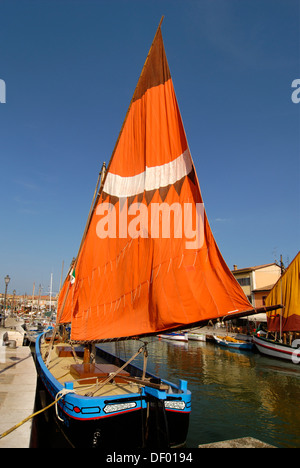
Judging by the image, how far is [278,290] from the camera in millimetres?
35844

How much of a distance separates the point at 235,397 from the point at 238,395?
653 mm

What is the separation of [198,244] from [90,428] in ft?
19.9

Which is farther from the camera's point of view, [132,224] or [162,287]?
[132,224]

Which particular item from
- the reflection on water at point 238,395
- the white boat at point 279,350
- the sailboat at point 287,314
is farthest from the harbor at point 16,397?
the white boat at point 279,350

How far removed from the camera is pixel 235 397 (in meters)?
18.7

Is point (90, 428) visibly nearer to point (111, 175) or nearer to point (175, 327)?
point (175, 327)

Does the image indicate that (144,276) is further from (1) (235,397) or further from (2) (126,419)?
(1) (235,397)

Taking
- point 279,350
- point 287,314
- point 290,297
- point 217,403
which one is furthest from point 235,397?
point 279,350

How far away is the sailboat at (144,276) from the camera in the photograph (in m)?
8.55

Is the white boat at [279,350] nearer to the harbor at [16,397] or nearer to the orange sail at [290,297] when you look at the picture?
the orange sail at [290,297]

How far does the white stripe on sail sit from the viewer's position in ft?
33.8

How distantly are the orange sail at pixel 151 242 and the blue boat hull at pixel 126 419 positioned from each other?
6.35 feet

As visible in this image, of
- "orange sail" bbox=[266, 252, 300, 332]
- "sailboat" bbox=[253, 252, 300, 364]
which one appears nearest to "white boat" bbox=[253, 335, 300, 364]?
Answer: "sailboat" bbox=[253, 252, 300, 364]

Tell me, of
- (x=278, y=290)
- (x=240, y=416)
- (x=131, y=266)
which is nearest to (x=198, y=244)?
(x=131, y=266)
